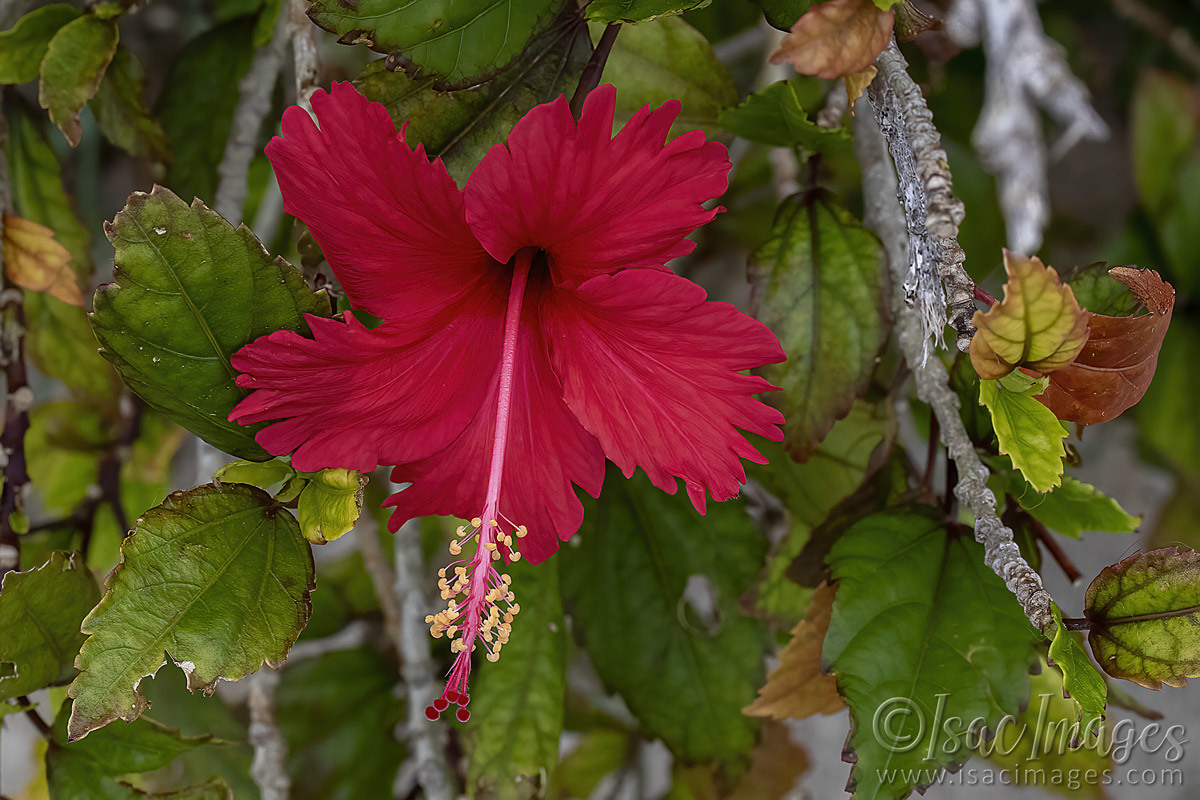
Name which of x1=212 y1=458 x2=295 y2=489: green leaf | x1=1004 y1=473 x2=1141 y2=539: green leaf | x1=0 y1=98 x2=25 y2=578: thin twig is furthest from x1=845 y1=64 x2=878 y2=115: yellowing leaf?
x1=0 y1=98 x2=25 y2=578: thin twig

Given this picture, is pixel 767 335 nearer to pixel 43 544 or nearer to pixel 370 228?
pixel 370 228

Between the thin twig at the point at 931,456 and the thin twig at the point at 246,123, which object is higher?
the thin twig at the point at 246,123

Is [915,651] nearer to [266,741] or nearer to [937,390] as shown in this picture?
[937,390]

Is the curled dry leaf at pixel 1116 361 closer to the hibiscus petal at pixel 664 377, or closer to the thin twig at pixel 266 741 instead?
the hibiscus petal at pixel 664 377

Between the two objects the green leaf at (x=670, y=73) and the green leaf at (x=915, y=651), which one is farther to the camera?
the green leaf at (x=670, y=73)

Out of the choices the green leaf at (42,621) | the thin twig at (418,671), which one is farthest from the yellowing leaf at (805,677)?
the green leaf at (42,621)

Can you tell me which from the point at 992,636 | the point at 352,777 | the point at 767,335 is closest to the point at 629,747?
the point at 352,777

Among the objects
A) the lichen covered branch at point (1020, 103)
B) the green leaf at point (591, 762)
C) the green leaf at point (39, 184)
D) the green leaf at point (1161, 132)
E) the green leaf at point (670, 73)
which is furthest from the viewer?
the green leaf at point (1161, 132)
